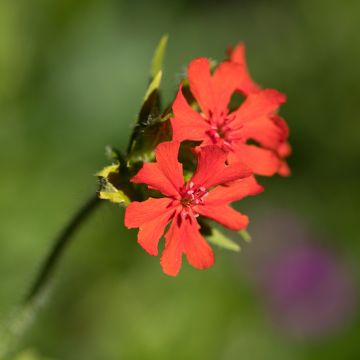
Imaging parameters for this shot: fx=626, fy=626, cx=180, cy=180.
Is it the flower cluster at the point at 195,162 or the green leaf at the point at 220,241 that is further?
the green leaf at the point at 220,241

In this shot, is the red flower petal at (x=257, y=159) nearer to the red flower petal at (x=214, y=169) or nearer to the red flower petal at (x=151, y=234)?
the red flower petal at (x=214, y=169)

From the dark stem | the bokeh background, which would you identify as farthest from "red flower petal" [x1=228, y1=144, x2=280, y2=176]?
the bokeh background

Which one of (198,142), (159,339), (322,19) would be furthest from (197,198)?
(322,19)

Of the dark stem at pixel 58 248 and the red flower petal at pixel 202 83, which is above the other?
the red flower petal at pixel 202 83

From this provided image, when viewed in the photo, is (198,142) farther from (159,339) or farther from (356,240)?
(356,240)

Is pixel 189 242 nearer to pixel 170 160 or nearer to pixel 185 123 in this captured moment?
pixel 170 160

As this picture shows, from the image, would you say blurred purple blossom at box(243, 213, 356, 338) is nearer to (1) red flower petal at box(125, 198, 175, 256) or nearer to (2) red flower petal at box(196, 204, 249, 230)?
(2) red flower petal at box(196, 204, 249, 230)

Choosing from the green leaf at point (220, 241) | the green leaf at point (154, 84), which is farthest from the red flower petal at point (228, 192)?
the green leaf at point (154, 84)

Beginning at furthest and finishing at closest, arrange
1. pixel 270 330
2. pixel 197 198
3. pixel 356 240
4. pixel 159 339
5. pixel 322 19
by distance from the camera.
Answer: pixel 322 19
pixel 356 240
pixel 270 330
pixel 159 339
pixel 197 198
